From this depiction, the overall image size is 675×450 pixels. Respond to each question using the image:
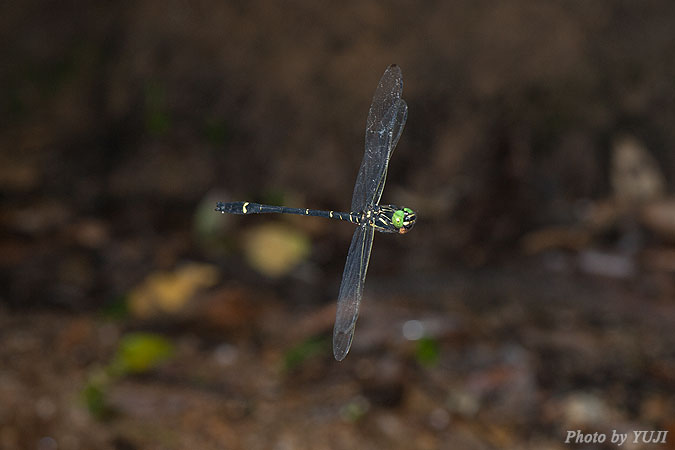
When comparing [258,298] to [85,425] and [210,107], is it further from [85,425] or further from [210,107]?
[210,107]

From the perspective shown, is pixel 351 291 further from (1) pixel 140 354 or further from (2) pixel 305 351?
(1) pixel 140 354

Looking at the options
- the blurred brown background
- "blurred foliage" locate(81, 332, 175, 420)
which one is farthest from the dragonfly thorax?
"blurred foliage" locate(81, 332, 175, 420)

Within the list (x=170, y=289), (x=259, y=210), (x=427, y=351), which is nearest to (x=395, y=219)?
(x=259, y=210)

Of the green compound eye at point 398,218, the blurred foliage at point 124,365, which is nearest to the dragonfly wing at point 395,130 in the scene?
the green compound eye at point 398,218

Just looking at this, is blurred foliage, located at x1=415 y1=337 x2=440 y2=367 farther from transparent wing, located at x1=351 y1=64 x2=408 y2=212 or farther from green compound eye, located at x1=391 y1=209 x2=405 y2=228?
green compound eye, located at x1=391 y1=209 x2=405 y2=228

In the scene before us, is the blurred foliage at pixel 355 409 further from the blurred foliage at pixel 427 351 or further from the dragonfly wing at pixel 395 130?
the dragonfly wing at pixel 395 130

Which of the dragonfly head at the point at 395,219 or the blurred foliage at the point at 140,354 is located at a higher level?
the dragonfly head at the point at 395,219
